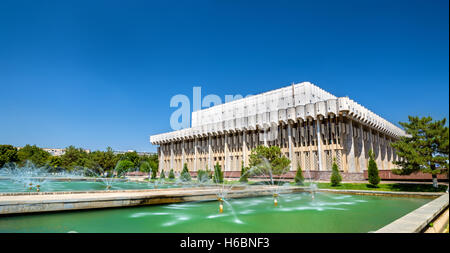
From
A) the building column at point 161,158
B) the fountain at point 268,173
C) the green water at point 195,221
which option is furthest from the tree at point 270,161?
the building column at point 161,158

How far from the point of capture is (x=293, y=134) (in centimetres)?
3506

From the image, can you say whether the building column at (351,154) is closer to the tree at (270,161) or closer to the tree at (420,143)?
the tree at (270,161)

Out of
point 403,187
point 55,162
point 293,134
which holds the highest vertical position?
point 293,134

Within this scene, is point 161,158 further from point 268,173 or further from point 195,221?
point 195,221

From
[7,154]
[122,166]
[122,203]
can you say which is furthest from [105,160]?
[122,203]

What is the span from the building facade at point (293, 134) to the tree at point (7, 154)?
2753 centimetres

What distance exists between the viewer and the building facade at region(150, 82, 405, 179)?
31.0m

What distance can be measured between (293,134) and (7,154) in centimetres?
5142

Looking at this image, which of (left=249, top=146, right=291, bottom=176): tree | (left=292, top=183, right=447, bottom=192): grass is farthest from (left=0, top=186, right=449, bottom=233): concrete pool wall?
(left=249, top=146, right=291, bottom=176): tree

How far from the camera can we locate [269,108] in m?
44.4

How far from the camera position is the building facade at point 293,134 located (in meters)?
31.0

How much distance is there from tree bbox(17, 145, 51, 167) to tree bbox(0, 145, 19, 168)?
119 centimetres
